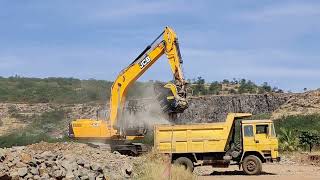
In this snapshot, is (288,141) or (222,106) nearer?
(288,141)

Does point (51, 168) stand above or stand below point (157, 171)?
above

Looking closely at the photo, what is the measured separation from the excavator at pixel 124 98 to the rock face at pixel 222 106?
29.9m

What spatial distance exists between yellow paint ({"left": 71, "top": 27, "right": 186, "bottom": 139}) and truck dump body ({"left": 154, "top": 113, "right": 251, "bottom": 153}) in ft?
5.97

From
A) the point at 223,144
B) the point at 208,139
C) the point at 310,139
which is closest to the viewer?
the point at 223,144

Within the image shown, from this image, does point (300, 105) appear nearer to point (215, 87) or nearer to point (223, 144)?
point (215, 87)

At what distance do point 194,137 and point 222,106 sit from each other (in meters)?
34.5

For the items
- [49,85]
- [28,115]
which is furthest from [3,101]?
[49,85]

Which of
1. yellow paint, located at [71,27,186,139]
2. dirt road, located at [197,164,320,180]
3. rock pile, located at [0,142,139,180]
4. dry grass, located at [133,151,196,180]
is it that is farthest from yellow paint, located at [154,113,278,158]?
rock pile, located at [0,142,139,180]

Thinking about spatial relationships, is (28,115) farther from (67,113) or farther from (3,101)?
(3,101)

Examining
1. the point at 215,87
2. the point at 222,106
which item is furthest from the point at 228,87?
the point at 222,106

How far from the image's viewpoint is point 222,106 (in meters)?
58.1

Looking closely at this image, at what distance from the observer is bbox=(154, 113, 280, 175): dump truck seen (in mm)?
23734

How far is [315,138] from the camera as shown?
37.6 m

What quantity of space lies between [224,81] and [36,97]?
93.8 ft
